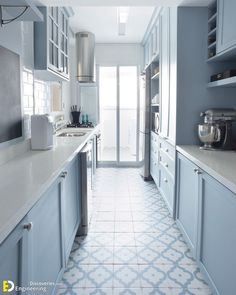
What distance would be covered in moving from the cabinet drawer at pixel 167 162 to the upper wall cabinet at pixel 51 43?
1506 mm

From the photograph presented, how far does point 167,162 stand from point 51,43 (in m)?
1.74

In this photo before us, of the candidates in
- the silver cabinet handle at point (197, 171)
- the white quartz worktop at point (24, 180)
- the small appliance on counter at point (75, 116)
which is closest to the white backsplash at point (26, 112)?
the white quartz worktop at point (24, 180)

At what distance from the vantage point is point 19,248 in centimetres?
102

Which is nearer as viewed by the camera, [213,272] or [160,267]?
[213,272]

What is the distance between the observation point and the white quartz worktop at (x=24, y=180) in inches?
37.0

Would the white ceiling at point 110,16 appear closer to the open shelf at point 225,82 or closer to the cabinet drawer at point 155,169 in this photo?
the open shelf at point 225,82

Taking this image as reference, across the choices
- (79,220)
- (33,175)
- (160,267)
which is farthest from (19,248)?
(79,220)

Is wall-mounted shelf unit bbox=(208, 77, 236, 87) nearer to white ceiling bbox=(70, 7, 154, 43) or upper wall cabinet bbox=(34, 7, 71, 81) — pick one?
upper wall cabinet bbox=(34, 7, 71, 81)

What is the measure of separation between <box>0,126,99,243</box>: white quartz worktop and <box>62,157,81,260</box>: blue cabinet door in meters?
0.17

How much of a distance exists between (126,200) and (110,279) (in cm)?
175

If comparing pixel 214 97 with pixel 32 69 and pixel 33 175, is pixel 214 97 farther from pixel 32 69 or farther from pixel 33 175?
pixel 33 175

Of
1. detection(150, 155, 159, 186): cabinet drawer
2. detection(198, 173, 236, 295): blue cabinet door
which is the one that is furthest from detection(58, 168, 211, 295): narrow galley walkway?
detection(150, 155, 159, 186): cabinet drawer

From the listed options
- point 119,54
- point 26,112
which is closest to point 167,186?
point 26,112

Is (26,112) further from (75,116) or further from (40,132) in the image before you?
(75,116)
